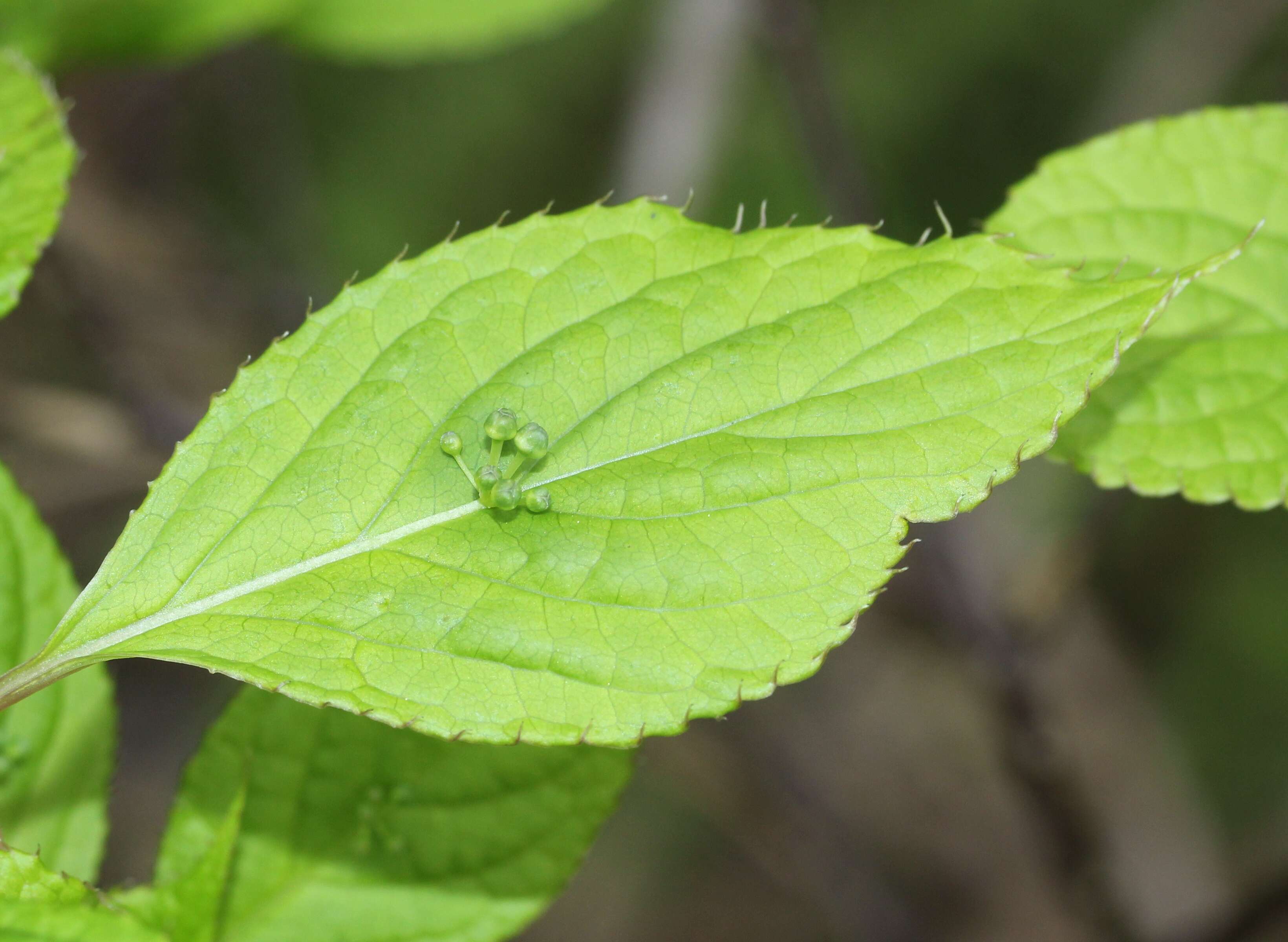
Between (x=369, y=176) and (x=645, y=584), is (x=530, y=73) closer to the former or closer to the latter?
(x=369, y=176)

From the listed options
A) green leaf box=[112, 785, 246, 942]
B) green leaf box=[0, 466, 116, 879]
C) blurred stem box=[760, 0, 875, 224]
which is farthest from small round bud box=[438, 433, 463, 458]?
blurred stem box=[760, 0, 875, 224]

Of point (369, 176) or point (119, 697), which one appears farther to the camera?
point (369, 176)

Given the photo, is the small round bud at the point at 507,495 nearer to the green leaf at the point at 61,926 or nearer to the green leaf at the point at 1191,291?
the green leaf at the point at 61,926

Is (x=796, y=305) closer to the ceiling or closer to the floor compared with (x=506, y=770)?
closer to the ceiling

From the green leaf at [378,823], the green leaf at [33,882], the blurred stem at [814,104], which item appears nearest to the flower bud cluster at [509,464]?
the green leaf at [378,823]

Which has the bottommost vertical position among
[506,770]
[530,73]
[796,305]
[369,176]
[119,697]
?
[506,770]

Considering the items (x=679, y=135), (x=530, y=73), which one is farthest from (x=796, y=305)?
(x=530, y=73)

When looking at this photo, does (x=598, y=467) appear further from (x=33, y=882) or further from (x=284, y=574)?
(x=33, y=882)

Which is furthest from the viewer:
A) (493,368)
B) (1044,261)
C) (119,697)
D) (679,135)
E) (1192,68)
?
(119,697)
